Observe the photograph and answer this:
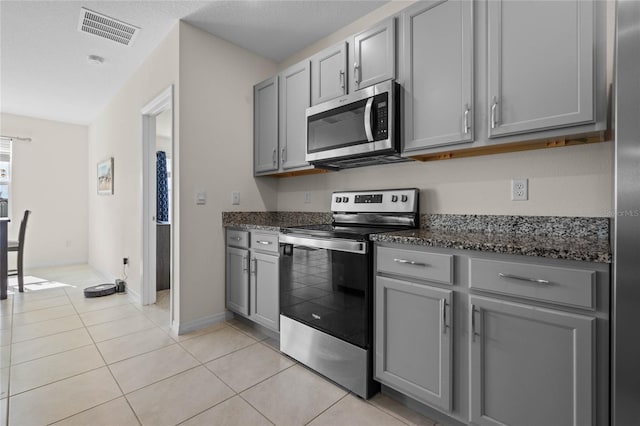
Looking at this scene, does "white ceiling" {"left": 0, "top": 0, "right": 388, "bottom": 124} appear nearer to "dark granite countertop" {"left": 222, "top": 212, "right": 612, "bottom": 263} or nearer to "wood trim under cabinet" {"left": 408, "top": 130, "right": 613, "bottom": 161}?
"wood trim under cabinet" {"left": 408, "top": 130, "right": 613, "bottom": 161}

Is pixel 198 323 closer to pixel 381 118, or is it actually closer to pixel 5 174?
pixel 381 118

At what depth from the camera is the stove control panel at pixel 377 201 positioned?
219 centimetres

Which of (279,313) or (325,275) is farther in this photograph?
(279,313)

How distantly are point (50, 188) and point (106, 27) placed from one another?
4143 millimetres

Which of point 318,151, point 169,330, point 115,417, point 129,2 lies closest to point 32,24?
point 129,2

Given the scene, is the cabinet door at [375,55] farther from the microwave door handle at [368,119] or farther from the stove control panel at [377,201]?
the stove control panel at [377,201]

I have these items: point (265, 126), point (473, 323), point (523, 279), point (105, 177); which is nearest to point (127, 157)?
point (105, 177)

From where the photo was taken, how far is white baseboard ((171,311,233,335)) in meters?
2.60

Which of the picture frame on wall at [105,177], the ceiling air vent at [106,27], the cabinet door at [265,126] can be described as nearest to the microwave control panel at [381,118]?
the cabinet door at [265,126]

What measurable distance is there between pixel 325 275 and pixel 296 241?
34 cm

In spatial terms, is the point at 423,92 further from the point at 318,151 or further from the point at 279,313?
the point at 279,313

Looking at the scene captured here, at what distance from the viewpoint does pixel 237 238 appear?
2764mm

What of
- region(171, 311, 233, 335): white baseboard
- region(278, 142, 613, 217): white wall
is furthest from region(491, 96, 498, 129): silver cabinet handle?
region(171, 311, 233, 335): white baseboard

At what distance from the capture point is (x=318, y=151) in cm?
240
